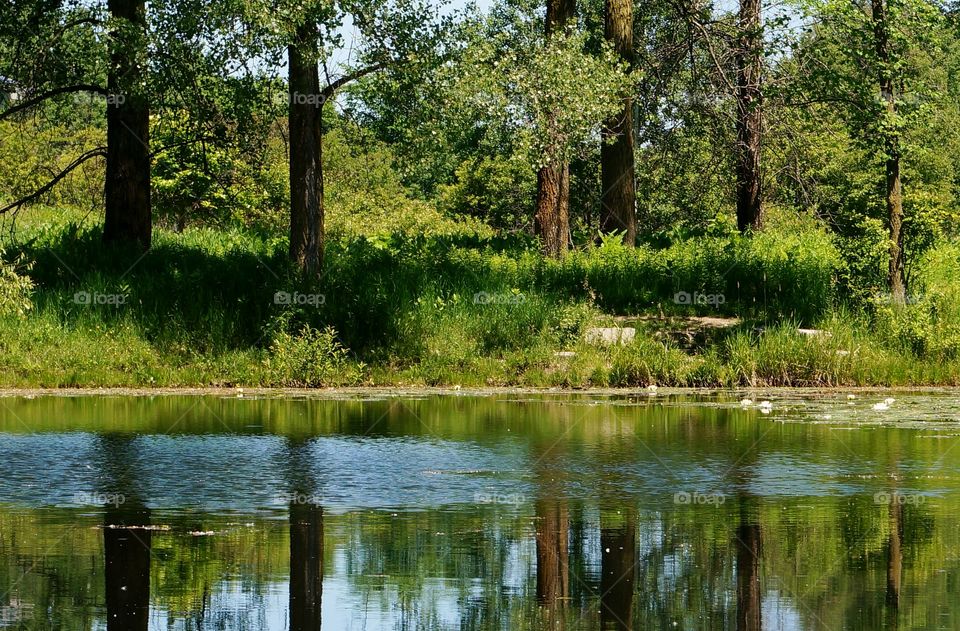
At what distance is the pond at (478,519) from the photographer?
722 centimetres

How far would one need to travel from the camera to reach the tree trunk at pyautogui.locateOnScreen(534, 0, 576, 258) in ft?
82.6

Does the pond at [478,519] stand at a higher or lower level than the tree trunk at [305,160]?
lower

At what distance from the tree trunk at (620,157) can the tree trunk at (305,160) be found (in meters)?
7.05

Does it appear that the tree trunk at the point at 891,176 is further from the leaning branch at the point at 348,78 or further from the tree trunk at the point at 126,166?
the tree trunk at the point at 126,166

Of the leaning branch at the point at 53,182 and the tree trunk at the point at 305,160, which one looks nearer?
the tree trunk at the point at 305,160

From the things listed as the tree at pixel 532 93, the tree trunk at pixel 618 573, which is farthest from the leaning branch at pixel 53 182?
the tree trunk at pixel 618 573

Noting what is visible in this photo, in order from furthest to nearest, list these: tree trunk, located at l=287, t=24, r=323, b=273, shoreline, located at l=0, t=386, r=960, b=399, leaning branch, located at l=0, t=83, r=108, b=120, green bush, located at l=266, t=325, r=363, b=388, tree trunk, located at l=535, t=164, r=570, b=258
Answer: tree trunk, located at l=535, t=164, r=570, b=258 → leaning branch, located at l=0, t=83, r=108, b=120 → tree trunk, located at l=287, t=24, r=323, b=273 → green bush, located at l=266, t=325, r=363, b=388 → shoreline, located at l=0, t=386, r=960, b=399

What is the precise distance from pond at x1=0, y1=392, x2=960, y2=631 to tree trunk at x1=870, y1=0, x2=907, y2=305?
5.21 metres


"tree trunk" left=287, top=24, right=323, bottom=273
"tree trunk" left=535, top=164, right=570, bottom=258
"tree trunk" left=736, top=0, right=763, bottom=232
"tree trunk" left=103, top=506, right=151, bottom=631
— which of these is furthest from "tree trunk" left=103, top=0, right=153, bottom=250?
"tree trunk" left=103, top=506, right=151, bottom=631

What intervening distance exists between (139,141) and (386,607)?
1801 cm

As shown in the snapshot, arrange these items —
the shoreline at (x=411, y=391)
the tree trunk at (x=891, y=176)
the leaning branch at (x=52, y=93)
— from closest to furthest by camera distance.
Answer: the shoreline at (x=411, y=391) → the tree trunk at (x=891, y=176) → the leaning branch at (x=52, y=93)

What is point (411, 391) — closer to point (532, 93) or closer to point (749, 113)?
point (532, 93)

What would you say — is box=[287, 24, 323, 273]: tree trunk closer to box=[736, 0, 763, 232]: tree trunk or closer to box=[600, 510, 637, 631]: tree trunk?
box=[736, 0, 763, 232]: tree trunk

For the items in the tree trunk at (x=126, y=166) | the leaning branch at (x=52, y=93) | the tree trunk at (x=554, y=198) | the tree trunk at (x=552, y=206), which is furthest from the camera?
the tree trunk at (x=552, y=206)
